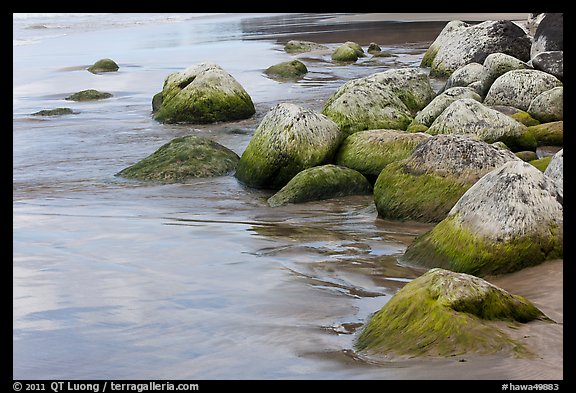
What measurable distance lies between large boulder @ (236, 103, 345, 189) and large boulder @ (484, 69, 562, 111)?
338cm

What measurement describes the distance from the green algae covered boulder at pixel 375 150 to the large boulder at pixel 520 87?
3191mm

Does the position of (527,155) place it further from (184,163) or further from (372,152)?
(184,163)

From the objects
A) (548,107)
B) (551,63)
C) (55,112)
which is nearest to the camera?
(548,107)

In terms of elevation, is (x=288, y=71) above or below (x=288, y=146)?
below

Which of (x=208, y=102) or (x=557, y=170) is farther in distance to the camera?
(x=208, y=102)

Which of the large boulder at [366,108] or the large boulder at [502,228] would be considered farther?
the large boulder at [366,108]

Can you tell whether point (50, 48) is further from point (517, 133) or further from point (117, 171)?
point (517, 133)

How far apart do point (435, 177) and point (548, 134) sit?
3040 mm

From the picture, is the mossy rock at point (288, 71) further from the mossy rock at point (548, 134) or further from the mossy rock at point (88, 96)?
the mossy rock at point (548, 134)

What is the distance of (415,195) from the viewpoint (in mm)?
6426

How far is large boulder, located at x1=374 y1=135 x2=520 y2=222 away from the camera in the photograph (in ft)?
20.7

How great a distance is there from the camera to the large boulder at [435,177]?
6.30 metres

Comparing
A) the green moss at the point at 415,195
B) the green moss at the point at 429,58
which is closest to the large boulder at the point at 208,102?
the green moss at the point at 415,195

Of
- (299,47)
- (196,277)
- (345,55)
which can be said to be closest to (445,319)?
(196,277)
